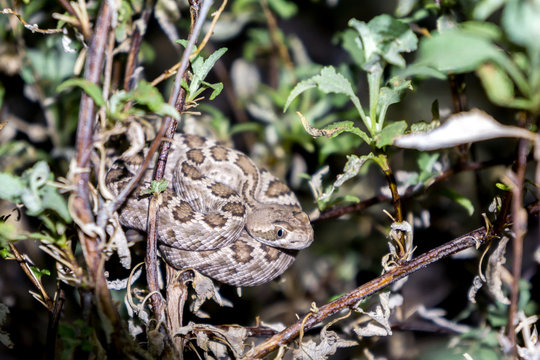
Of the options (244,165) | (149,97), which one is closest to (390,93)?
(149,97)

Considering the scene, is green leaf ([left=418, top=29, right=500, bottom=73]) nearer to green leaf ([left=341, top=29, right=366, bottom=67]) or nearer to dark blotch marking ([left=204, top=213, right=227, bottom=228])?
green leaf ([left=341, top=29, right=366, bottom=67])

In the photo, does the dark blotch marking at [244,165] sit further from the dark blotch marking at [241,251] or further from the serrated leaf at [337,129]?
the serrated leaf at [337,129]

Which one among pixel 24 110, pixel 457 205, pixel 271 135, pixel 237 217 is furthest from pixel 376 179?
pixel 24 110

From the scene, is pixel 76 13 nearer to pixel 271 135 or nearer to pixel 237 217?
pixel 237 217

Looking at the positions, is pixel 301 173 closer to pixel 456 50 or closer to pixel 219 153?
pixel 219 153

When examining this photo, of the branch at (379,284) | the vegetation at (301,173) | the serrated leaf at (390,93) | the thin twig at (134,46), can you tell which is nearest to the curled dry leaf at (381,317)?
the vegetation at (301,173)
